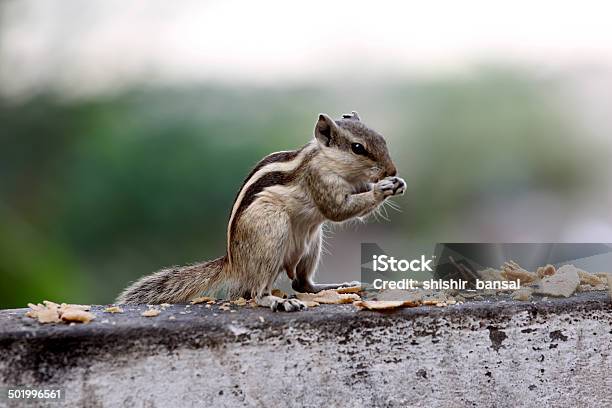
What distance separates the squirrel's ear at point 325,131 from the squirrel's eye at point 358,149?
0.16 feet

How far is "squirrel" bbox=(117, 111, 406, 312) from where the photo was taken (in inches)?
63.7

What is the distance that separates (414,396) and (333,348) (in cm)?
17

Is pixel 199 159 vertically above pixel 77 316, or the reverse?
pixel 199 159

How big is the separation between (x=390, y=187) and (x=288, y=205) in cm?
21

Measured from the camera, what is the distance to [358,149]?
1680mm

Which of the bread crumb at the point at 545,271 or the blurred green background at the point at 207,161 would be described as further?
the blurred green background at the point at 207,161

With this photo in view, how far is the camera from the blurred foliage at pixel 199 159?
4.05 metres

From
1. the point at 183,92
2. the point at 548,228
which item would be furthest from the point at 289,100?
the point at 548,228

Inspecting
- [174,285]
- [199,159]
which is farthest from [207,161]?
[174,285]

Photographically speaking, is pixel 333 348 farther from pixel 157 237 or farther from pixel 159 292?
pixel 157 237

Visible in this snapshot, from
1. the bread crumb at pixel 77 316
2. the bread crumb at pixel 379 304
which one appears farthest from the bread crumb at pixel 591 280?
the bread crumb at pixel 77 316

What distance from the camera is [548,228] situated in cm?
333

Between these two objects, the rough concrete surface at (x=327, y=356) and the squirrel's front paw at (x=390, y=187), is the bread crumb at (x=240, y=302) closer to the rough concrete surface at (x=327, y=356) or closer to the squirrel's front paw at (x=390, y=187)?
the rough concrete surface at (x=327, y=356)

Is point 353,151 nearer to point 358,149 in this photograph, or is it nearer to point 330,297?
point 358,149
